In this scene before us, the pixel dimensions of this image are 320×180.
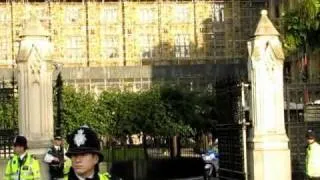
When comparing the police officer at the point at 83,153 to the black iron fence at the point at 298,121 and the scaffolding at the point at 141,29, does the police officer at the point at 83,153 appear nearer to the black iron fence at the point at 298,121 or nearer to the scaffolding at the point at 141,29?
the black iron fence at the point at 298,121

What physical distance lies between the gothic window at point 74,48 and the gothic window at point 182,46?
8.73 metres

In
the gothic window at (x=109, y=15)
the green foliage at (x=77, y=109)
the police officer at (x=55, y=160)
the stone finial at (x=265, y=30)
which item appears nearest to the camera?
the police officer at (x=55, y=160)

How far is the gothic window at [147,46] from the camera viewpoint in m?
65.0

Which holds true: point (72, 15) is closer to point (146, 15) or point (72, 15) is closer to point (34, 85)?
point (146, 15)

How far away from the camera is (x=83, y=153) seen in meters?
3.85

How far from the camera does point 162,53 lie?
65.7 metres

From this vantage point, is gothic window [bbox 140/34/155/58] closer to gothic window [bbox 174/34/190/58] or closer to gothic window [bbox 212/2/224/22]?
gothic window [bbox 174/34/190/58]

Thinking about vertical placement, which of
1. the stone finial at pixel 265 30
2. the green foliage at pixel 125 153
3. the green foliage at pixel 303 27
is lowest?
the green foliage at pixel 125 153

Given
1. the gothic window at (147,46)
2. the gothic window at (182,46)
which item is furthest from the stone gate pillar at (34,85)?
the gothic window at (182,46)

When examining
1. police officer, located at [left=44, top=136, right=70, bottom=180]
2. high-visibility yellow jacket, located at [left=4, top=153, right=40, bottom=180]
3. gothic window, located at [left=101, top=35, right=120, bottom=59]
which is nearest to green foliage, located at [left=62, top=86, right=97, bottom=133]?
police officer, located at [left=44, top=136, right=70, bottom=180]

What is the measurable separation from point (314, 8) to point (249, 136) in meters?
8.14

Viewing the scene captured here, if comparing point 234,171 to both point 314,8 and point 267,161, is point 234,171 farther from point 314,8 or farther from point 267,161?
point 314,8

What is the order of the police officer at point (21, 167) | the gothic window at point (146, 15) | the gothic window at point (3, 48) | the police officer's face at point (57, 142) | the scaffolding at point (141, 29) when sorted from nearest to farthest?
the police officer at point (21, 167)
the police officer's face at point (57, 142)
the gothic window at point (3, 48)
the scaffolding at point (141, 29)
the gothic window at point (146, 15)

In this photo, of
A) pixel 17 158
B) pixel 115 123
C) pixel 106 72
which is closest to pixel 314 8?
pixel 17 158
